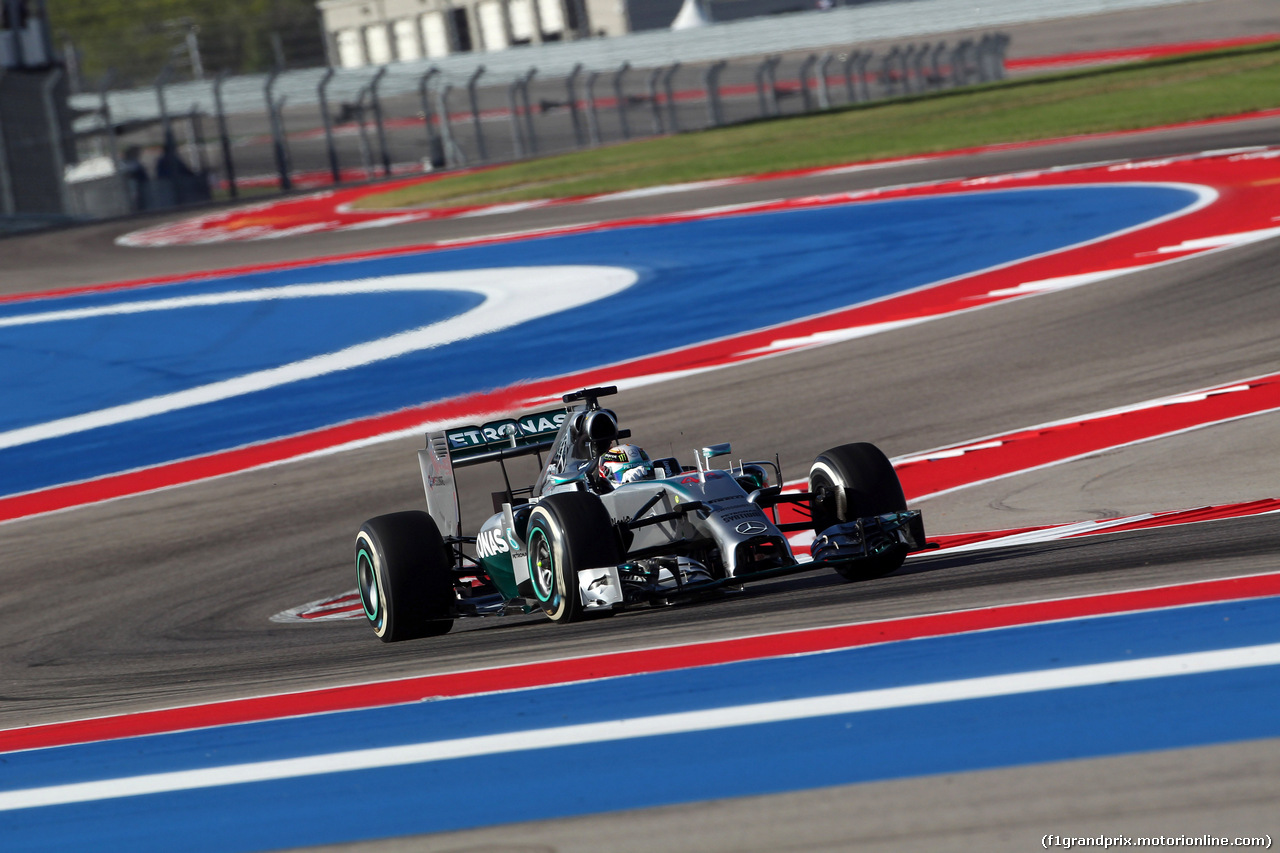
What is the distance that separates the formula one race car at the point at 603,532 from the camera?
617 centimetres

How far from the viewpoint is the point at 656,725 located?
14.0ft

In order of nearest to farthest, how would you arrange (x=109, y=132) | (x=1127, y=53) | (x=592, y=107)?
(x=109, y=132) < (x=592, y=107) < (x=1127, y=53)

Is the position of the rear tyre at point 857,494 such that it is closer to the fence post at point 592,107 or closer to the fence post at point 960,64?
the fence post at point 592,107

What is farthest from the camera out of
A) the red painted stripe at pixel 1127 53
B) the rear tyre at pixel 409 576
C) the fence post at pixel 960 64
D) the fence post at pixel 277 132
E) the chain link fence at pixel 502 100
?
the red painted stripe at pixel 1127 53

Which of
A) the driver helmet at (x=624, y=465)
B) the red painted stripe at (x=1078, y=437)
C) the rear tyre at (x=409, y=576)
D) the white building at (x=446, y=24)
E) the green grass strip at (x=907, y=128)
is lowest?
the red painted stripe at (x=1078, y=437)

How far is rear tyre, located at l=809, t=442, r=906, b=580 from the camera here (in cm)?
660

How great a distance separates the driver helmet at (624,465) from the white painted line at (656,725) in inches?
94.4

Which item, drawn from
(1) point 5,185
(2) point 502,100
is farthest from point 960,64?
(1) point 5,185

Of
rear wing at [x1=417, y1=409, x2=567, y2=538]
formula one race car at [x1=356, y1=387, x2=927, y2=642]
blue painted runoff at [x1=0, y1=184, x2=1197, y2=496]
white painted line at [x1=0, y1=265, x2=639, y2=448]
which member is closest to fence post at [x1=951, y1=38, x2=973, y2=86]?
blue painted runoff at [x1=0, y1=184, x2=1197, y2=496]

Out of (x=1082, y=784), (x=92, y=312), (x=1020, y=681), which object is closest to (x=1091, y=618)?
(x=1020, y=681)

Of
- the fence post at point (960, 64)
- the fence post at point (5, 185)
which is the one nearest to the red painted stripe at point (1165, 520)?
the fence post at point (5, 185)

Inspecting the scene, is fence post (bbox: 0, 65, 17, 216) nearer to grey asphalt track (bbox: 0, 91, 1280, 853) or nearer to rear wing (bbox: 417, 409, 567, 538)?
grey asphalt track (bbox: 0, 91, 1280, 853)

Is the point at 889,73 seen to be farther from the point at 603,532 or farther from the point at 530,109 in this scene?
the point at 603,532

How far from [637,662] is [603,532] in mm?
1122
